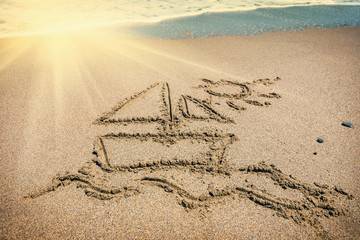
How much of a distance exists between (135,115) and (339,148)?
218 centimetres

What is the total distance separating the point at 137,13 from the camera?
7.14 metres

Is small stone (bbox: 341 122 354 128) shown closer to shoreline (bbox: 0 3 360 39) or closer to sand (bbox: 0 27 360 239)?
sand (bbox: 0 27 360 239)

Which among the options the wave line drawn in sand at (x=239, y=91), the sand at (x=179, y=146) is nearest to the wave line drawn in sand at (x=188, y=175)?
the sand at (x=179, y=146)

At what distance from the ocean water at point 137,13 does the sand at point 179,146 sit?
82.9 inches

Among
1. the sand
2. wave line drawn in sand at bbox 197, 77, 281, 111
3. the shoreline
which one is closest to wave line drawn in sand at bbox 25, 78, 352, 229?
the sand

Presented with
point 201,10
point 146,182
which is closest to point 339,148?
point 146,182

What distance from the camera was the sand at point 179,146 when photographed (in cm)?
159

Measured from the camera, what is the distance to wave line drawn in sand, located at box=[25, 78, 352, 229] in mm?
1688

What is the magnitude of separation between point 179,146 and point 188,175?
1.23 feet

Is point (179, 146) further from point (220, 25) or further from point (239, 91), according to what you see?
point (220, 25)

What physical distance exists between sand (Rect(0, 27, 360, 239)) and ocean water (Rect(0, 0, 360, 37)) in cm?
211

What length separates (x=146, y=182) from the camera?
1.83 metres

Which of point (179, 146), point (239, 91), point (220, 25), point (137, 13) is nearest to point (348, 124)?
point (239, 91)

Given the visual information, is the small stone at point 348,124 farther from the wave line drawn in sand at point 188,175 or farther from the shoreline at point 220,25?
the shoreline at point 220,25
